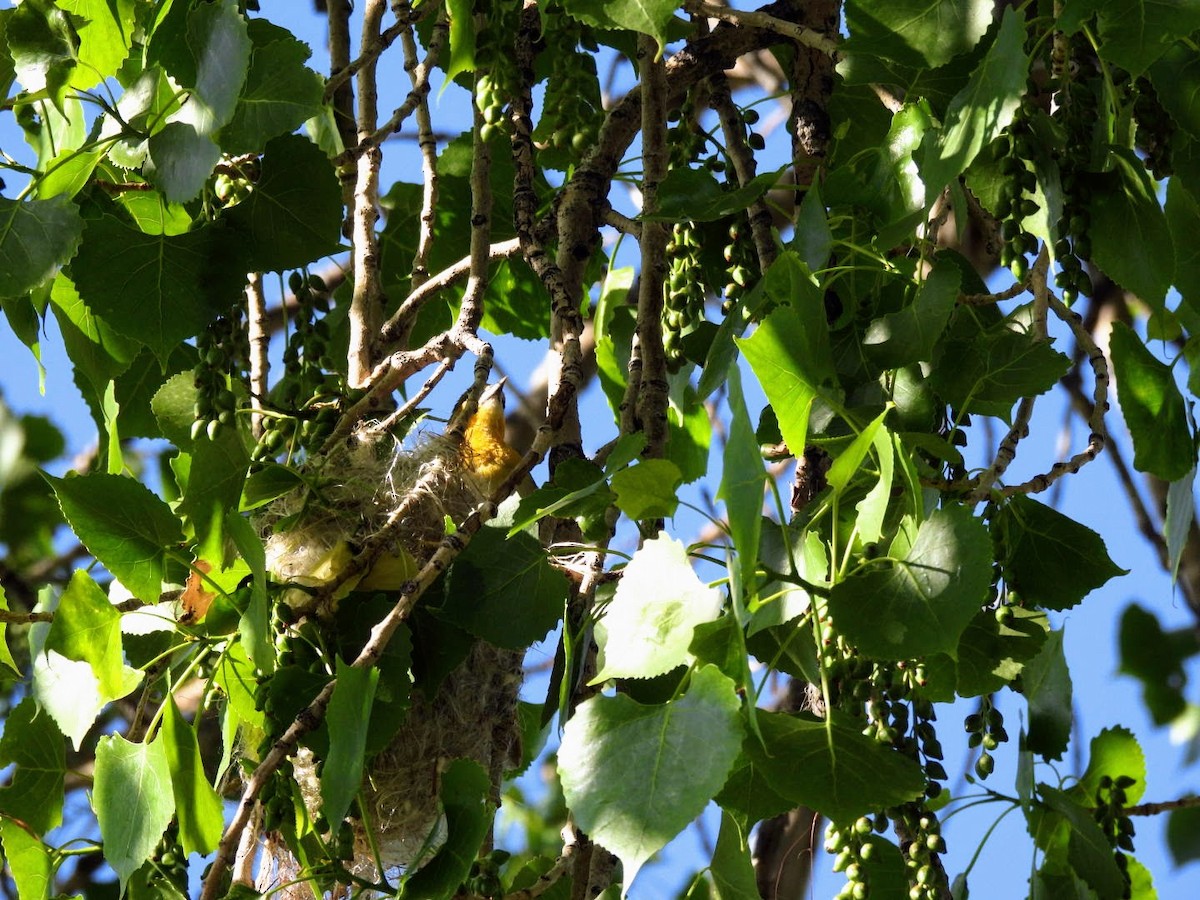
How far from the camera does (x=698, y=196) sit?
1.20 meters

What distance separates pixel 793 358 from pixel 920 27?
0.94ft

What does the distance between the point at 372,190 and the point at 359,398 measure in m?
0.34

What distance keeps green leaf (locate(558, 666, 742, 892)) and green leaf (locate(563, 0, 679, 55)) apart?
41cm

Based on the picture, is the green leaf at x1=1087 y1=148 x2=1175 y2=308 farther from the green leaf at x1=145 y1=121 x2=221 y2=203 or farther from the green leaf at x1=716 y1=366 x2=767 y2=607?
the green leaf at x1=145 y1=121 x2=221 y2=203

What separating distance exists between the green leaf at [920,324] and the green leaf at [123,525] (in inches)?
23.1

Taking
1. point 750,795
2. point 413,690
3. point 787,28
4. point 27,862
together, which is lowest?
point 27,862

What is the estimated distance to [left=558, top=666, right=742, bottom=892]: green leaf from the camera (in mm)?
832

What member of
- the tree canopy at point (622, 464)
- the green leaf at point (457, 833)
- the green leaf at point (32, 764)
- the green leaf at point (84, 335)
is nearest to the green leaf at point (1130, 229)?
the tree canopy at point (622, 464)

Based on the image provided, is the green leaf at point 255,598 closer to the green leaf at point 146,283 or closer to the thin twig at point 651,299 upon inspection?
the green leaf at point 146,283

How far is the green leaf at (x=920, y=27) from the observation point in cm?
103

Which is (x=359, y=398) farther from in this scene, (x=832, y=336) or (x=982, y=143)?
(x=982, y=143)

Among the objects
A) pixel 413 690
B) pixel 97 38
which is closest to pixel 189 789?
pixel 413 690

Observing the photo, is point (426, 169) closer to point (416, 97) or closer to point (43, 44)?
point (416, 97)

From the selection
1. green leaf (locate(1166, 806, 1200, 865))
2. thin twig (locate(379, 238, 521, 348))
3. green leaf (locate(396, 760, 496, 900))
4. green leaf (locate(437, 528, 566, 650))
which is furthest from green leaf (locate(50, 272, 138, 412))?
green leaf (locate(1166, 806, 1200, 865))
